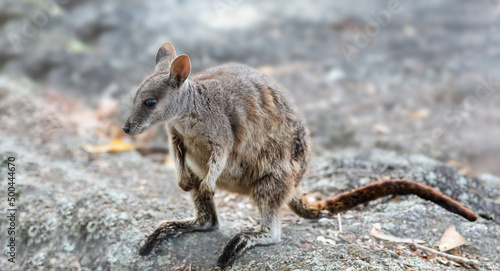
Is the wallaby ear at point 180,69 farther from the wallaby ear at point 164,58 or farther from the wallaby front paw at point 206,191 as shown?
the wallaby front paw at point 206,191

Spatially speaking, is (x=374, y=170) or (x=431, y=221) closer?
(x=431, y=221)

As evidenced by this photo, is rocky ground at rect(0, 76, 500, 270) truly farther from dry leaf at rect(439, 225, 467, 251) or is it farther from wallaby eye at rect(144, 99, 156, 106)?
wallaby eye at rect(144, 99, 156, 106)

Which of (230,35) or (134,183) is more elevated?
(230,35)

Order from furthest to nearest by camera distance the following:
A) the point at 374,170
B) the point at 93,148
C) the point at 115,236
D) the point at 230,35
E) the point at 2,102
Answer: the point at 230,35, the point at 2,102, the point at 93,148, the point at 374,170, the point at 115,236

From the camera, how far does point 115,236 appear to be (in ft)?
14.4

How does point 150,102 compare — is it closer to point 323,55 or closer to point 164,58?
point 164,58

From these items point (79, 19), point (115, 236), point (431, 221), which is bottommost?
point (431, 221)

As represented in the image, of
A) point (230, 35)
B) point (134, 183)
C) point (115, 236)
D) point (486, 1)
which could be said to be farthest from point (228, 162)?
point (486, 1)

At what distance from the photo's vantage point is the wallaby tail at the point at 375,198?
158 inches

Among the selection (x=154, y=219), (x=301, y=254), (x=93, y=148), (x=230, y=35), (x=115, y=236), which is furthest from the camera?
(x=230, y=35)

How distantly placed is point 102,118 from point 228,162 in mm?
4188

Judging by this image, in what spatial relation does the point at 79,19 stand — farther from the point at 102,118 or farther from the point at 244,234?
the point at 244,234

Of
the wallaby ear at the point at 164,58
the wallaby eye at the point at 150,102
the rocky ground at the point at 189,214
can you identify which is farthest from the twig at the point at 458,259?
the wallaby ear at the point at 164,58

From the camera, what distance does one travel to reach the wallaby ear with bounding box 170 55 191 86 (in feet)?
11.9
